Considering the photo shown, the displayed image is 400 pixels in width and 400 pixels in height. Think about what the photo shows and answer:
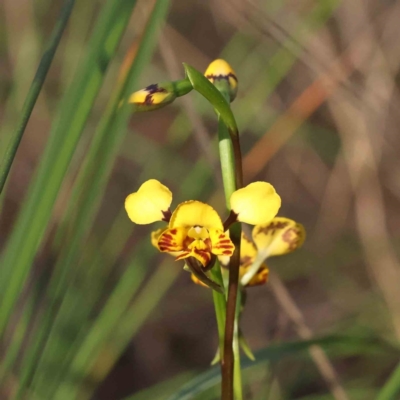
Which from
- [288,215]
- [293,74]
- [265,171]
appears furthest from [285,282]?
[293,74]

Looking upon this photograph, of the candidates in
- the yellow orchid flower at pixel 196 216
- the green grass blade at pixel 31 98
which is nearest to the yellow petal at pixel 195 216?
the yellow orchid flower at pixel 196 216

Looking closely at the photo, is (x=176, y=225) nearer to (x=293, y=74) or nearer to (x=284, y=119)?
(x=284, y=119)

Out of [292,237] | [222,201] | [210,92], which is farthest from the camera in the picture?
[222,201]

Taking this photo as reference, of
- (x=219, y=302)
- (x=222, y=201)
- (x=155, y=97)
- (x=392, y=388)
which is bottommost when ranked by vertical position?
(x=392, y=388)

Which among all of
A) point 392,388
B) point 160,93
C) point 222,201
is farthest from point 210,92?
point 222,201

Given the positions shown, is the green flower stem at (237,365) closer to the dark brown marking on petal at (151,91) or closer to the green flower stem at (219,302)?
the green flower stem at (219,302)

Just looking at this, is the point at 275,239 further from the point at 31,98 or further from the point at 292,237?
the point at 31,98

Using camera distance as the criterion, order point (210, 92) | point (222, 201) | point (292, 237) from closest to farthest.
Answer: point (210, 92) → point (292, 237) → point (222, 201)
